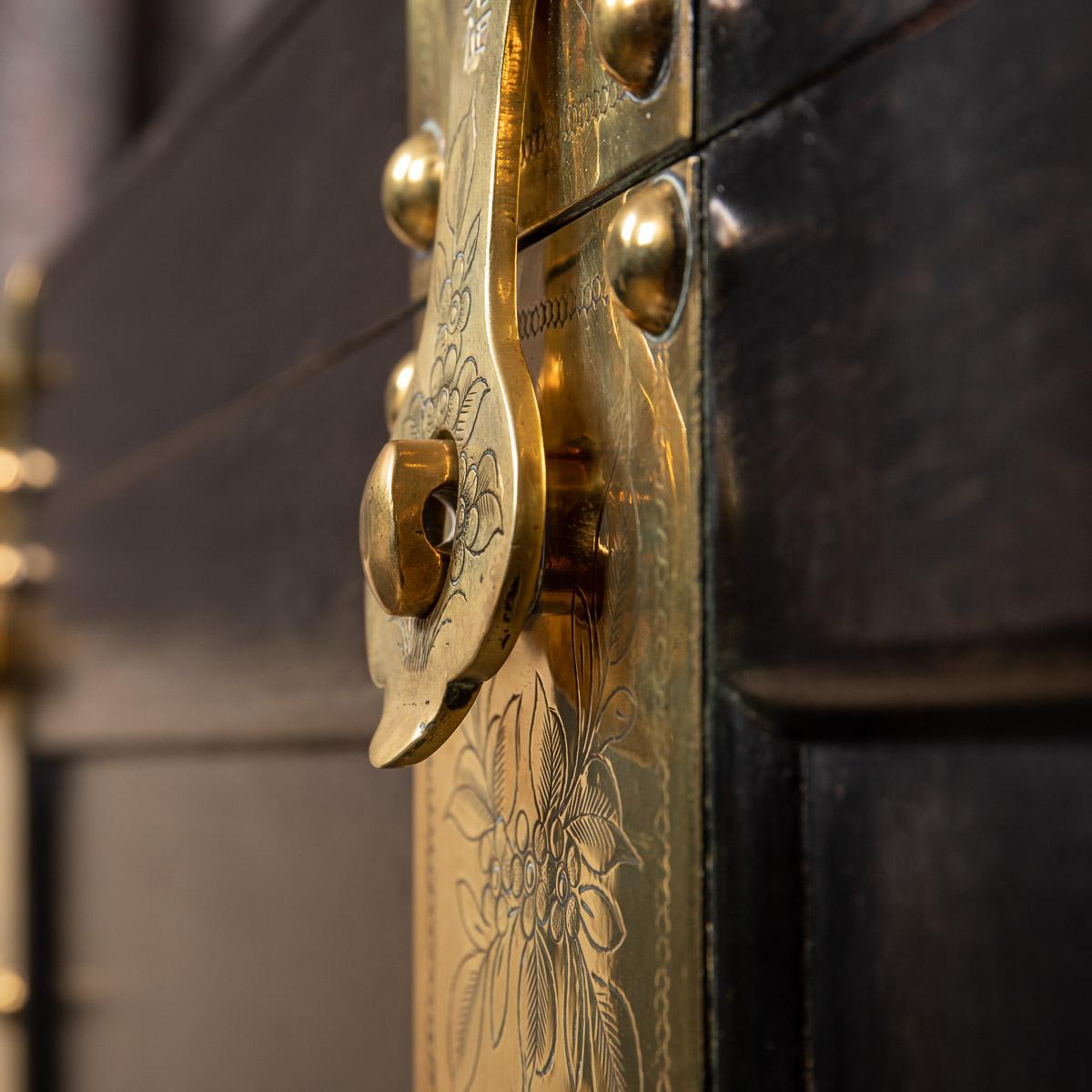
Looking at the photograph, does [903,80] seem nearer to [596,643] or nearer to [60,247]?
[596,643]

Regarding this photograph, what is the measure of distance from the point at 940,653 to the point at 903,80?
0.22 feet

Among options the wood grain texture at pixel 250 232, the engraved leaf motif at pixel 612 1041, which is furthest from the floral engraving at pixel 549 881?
the wood grain texture at pixel 250 232

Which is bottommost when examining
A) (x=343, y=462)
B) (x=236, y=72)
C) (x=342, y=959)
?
Answer: (x=342, y=959)

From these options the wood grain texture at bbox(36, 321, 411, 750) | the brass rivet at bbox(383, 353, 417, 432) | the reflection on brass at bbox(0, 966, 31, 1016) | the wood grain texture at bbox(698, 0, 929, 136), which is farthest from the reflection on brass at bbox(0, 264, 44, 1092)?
the wood grain texture at bbox(698, 0, 929, 136)

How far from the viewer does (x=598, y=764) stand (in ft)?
0.70

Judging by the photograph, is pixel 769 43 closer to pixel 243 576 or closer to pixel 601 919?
pixel 601 919

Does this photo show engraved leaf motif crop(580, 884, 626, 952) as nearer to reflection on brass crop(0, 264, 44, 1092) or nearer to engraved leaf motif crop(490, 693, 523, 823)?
engraved leaf motif crop(490, 693, 523, 823)

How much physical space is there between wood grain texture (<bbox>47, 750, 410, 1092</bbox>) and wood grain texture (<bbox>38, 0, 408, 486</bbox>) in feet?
0.41

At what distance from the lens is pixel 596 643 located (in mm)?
214

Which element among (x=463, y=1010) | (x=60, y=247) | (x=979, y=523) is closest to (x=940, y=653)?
(x=979, y=523)

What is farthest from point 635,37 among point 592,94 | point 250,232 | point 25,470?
point 25,470

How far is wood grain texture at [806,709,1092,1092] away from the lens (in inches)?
5.7

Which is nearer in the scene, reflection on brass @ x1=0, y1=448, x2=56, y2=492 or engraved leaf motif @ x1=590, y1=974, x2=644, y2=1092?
engraved leaf motif @ x1=590, y1=974, x2=644, y2=1092

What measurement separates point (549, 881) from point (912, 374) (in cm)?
11
